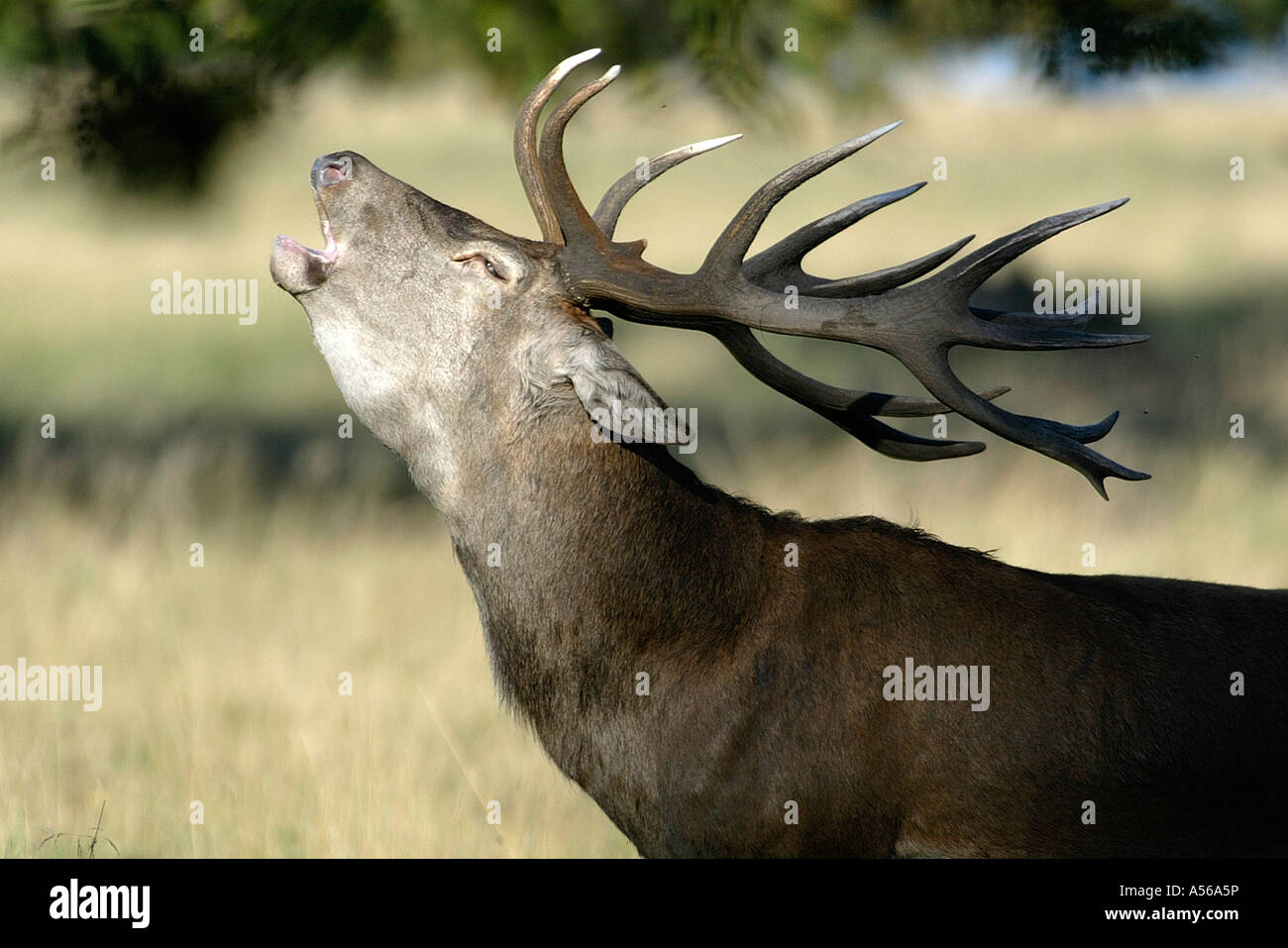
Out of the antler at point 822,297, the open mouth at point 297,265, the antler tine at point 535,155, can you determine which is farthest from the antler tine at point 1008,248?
the open mouth at point 297,265

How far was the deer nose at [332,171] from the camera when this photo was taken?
461 cm

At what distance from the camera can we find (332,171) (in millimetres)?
4621

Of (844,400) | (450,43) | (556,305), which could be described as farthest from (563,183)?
(450,43)

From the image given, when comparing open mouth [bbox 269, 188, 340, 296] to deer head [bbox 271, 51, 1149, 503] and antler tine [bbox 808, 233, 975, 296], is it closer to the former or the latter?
deer head [bbox 271, 51, 1149, 503]

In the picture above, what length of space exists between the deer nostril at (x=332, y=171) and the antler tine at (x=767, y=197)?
4.08ft

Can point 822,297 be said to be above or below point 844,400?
above

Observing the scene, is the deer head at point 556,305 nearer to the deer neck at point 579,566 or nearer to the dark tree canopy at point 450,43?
the deer neck at point 579,566

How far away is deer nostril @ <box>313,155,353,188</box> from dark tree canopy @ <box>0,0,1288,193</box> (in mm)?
2377

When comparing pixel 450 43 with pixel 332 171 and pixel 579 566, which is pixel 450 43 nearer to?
pixel 332 171

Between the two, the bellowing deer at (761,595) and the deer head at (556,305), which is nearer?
the bellowing deer at (761,595)

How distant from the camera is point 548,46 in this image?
25.2 ft

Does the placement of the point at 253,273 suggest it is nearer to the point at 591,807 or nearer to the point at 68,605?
the point at 68,605

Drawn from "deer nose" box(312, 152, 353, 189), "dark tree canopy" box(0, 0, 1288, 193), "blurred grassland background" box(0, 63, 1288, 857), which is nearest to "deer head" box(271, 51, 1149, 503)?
"deer nose" box(312, 152, 353, 189)

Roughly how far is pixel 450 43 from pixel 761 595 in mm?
4700
